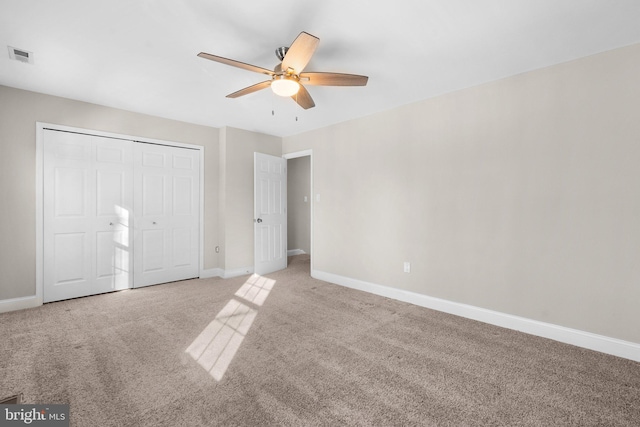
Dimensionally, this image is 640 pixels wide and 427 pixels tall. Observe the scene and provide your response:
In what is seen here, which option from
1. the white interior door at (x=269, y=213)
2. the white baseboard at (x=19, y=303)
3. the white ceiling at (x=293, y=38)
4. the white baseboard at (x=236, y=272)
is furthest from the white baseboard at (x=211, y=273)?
the white ceiling at (x=293, y=38)

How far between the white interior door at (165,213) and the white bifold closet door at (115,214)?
0.04ft

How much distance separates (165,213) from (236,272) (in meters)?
1.47

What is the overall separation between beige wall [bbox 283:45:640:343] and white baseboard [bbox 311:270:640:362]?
0.06 metres

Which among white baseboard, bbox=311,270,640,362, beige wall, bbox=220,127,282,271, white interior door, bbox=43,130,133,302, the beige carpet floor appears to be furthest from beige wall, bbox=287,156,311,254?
the beige carpet floor

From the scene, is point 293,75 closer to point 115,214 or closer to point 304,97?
point 304,97

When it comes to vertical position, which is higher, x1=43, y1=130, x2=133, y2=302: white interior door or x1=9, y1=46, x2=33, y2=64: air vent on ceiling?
x1=9, y1=46, x2=33, y2=64: air vent on ceiling

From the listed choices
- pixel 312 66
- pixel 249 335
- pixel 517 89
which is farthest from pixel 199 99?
pixel 517 89

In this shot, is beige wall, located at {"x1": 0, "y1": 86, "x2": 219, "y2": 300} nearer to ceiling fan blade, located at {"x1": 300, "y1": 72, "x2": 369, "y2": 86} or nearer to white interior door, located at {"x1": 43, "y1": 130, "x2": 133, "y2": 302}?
white interior door, located at {"x1": 43, "y1": 130, "x2": 133, "y2": 302}

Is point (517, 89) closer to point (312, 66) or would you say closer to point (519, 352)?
point (312, 66)

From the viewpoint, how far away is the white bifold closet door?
11.7 feet

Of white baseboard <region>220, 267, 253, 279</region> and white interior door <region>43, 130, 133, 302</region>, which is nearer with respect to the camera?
white interior door <region>43, 130, 133, 302</region>

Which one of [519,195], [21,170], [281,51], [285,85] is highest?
[281,51]

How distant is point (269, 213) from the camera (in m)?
5.20

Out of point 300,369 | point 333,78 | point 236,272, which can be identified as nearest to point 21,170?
point 236,272
